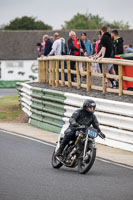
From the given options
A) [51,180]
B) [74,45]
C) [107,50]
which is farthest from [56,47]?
[51,180]

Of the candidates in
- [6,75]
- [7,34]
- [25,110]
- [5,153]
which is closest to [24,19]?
[7,34]

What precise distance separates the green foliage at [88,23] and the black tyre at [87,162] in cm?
14071

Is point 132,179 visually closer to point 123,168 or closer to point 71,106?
point 123,168

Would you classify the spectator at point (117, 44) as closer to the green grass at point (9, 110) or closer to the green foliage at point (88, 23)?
the green grass at point (9, 110)

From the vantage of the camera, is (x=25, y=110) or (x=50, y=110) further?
(x=25, y=110)

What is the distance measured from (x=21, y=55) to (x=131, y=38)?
45.8 ft

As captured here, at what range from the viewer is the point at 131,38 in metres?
86.5

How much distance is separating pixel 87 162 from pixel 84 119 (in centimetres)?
91

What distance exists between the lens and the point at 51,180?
1154 centimetres

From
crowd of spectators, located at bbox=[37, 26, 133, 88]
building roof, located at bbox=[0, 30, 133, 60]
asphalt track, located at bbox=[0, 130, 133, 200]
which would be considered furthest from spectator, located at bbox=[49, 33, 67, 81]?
building roof, located at bbox=[0, 30, 133, 60]

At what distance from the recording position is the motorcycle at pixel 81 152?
12.2 meters

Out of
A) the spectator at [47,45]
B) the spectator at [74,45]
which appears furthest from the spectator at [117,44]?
the spectator at [47,45]

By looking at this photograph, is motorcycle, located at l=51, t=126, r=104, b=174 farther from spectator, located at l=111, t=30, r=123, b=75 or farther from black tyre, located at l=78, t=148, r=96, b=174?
spectator, located at l=111, t=30, r=123, b=75

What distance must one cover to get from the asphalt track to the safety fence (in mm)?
1640
